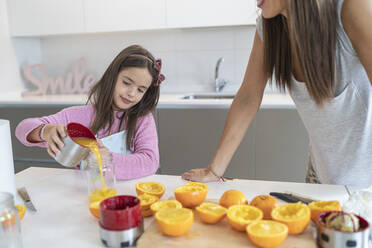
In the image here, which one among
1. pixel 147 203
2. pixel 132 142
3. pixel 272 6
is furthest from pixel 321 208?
pixel 132 142

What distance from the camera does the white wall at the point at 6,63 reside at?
8.92 ft

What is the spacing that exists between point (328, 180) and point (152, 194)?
0.61 m

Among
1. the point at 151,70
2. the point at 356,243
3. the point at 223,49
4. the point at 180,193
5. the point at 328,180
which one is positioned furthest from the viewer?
the point at 223,49

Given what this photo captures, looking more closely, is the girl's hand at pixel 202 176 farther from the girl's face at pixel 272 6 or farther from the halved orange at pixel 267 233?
the girl's face at pixel 272 6

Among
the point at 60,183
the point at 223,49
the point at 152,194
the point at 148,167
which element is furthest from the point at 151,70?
the point at 223,49

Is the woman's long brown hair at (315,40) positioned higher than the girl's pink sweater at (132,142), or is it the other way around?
the woman's long brown hair at (315,40)

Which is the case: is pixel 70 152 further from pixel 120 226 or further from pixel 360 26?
pixel 360 26

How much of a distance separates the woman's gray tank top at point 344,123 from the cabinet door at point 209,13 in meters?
1.34

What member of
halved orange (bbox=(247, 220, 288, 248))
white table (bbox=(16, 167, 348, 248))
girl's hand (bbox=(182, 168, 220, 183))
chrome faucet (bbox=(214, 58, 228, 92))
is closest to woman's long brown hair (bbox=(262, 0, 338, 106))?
white table (bbox=(16, 167, 348, 248))

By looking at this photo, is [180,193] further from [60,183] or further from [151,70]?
[151,70]

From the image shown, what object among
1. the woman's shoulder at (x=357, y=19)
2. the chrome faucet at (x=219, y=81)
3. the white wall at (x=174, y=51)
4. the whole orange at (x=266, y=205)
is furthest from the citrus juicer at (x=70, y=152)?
the white wall at (x=174, y=51)

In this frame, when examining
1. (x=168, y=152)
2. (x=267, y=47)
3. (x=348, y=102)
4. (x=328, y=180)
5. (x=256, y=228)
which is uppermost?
(x=267, y=47)

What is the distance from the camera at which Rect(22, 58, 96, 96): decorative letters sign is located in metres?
2.84

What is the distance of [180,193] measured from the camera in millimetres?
787
